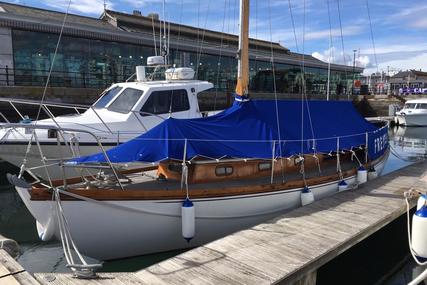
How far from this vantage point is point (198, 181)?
7.84m

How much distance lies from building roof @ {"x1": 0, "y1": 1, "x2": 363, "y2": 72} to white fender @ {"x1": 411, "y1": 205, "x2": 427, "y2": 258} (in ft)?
41.2

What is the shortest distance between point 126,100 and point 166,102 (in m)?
1.16

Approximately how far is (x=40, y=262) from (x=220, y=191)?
3818 mm

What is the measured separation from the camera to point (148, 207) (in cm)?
672

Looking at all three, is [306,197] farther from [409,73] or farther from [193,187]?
[409,73]

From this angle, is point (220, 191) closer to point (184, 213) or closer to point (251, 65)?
point (184, 213)

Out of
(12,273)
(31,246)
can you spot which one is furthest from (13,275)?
(31,246)

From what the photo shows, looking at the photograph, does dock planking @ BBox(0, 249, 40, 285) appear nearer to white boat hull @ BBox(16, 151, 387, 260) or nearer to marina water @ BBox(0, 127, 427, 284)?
white boat hull @ BBox(16, 151, 387, 260)

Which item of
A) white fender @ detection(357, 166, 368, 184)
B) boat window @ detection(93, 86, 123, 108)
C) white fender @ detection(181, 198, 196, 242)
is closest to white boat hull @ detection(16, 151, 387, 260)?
white fender @ detection(181, 198, 196, 242)

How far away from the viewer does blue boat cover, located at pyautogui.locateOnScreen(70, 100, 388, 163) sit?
7.04 m

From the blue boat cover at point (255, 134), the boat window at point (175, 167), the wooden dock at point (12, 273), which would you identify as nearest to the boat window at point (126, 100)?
the blue boat cover at point (255, 134)

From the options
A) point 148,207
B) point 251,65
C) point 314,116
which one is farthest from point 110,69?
point 148,207

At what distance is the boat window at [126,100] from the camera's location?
11547 mm

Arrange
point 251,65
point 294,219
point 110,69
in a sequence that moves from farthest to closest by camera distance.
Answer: point 251,65
point 110,69
point 294,219
